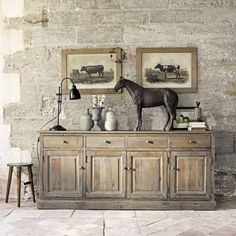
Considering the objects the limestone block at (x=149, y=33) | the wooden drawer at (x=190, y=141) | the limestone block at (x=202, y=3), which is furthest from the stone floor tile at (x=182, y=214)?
the limestone block at (x=202, y=3)

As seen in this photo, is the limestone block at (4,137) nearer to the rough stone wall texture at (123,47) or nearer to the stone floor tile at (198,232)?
the rough stone wall texture at (123,47)

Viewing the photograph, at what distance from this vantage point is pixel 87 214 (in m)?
4.50

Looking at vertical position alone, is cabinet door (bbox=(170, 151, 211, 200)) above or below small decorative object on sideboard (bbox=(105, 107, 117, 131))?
below

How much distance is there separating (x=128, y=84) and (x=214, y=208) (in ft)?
6.11

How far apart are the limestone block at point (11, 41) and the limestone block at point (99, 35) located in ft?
2.65

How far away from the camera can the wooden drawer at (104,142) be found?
15.5 ft

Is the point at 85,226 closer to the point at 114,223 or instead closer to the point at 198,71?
the point at 114,223

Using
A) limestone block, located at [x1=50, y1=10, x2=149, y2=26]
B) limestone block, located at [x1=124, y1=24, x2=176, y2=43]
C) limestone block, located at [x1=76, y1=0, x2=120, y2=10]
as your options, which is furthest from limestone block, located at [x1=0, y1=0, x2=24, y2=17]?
limestone block, located at [x1=124, y1=24, x2=176, y2=43]

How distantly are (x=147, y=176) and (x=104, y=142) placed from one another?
664 millimetres

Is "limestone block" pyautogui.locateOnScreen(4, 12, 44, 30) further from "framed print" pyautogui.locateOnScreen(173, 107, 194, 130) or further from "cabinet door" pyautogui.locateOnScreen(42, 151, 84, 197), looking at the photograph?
"framed print" pyautogui.locateOnScreen(173, 107, 194, 130)

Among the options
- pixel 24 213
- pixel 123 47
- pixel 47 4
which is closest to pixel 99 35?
pixel 123 47

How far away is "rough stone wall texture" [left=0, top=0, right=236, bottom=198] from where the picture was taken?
521cm

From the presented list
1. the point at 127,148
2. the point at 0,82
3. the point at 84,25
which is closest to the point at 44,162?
the point at 127,148

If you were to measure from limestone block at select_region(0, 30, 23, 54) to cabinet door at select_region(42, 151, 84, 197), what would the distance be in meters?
1.59
